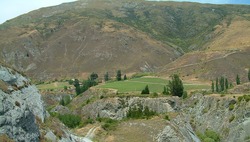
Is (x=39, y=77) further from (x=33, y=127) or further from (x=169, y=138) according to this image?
(x=33, y=127)

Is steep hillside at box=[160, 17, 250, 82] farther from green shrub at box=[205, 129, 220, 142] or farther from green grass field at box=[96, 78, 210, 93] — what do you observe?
green shrub at box=[205, 129, 220, 142]

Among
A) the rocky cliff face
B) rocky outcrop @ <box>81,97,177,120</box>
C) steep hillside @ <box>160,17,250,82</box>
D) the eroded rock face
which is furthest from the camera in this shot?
steep hillside @ <box>160,17,250,82</box>

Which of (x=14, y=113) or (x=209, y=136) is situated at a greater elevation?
(x=14, y=113)

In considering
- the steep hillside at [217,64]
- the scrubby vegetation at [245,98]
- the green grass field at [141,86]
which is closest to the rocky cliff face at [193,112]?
the scrubby vegetation at [245,98]

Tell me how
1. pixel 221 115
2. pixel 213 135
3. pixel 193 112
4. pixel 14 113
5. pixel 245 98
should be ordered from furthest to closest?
pixel 193 112 → pixel 221 115 → pixel 213 135 → pixel 245 98 → pixel 14 113

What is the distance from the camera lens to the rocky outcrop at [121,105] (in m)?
80.1

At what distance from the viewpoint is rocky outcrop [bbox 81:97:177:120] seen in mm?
80056

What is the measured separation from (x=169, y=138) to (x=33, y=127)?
21.6 metres

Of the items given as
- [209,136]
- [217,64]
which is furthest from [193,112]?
[217,64]

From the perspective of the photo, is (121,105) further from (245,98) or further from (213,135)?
(245,98)

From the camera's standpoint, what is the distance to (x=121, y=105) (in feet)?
275

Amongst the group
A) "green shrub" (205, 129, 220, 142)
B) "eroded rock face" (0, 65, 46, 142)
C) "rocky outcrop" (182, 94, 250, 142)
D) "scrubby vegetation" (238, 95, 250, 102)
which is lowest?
"green shrub" (205, 129, 220, 142)

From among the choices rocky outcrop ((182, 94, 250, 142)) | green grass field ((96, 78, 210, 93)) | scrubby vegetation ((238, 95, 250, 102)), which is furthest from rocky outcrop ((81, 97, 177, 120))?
scrubby vegetation ((238, 95, 250, 102))

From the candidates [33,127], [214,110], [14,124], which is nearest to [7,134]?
[14,124]
